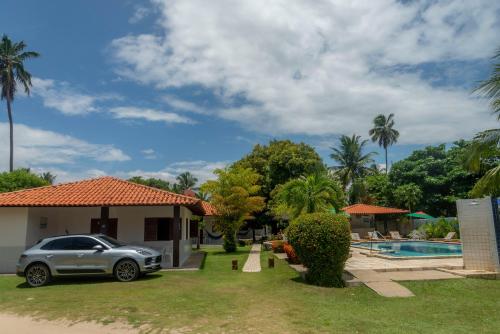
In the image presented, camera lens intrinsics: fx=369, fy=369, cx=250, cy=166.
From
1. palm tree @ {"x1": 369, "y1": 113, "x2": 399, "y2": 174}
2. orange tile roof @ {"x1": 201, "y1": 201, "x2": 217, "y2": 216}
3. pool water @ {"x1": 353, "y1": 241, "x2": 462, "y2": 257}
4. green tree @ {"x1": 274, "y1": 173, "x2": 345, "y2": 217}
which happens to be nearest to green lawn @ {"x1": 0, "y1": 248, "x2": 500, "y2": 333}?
green tree @ {"x1": 274, "y1": 173, "x2": 345, "y2": 217}

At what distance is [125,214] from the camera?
17344mm

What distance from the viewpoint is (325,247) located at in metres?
10.2

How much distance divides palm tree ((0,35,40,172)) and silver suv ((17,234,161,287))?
30935mm

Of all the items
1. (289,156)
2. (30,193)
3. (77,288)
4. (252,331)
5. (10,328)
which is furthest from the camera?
(289,156)

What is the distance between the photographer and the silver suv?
1171 cm

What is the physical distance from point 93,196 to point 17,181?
2053 centimetres

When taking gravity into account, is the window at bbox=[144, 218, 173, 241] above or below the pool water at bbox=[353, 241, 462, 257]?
above

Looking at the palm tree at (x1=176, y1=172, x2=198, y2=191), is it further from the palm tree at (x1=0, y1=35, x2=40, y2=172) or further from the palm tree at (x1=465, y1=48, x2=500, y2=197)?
the palm tree at (x1=465, y1=48, x2=500, y2=197)

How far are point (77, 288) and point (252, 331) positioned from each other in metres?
6.80

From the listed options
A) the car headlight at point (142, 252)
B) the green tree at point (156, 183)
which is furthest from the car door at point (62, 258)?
the green tree at point (156, 183)

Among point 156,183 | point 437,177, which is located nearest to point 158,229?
point 437,177

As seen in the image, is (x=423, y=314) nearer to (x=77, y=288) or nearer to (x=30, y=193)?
(x=77, y=288)

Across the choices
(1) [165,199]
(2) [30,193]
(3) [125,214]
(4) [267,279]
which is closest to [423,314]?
(4) [267,279]

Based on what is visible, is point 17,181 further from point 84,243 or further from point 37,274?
point 84,243
